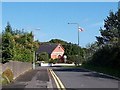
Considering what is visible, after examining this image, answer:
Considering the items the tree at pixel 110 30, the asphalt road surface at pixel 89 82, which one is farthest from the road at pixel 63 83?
the tree at pixel 110 30

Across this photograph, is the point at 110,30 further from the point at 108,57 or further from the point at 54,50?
the point at 54,50

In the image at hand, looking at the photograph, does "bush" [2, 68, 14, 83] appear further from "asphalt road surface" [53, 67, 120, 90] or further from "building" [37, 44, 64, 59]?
"building" [37, 44, 64, 59]

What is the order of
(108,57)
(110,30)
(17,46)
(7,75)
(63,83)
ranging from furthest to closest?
1. (110,30)
2. (17,46)
3. (108,57)
4. (7,75)
5. (63,83)

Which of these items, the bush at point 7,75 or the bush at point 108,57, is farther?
the bush at point 108,57

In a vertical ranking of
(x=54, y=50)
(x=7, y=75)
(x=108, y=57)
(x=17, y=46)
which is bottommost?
(x=7, y=75)

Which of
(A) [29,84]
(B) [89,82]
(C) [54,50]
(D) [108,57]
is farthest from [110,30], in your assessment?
(C) [54,50]

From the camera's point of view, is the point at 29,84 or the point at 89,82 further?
the point at 89,82

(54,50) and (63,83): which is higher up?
(54,50)

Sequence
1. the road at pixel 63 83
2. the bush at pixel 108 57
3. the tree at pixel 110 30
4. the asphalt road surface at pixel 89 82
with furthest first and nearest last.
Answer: the tree at pixel 110 30, the bush at pixel 108 57, the asphalt road surface at pixel 89 82, the road at pixel 63 83

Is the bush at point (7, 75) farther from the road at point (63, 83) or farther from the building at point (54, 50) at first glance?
the building at point (54, 50)

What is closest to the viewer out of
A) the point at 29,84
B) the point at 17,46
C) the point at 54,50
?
the point at 29,84

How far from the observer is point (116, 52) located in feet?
168

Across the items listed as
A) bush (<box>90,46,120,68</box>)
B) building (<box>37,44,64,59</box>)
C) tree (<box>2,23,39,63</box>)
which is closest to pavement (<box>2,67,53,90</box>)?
tree (<box>2,23,39,63</box>)

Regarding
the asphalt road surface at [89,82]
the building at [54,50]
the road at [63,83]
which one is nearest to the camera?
the road at [63,83]
